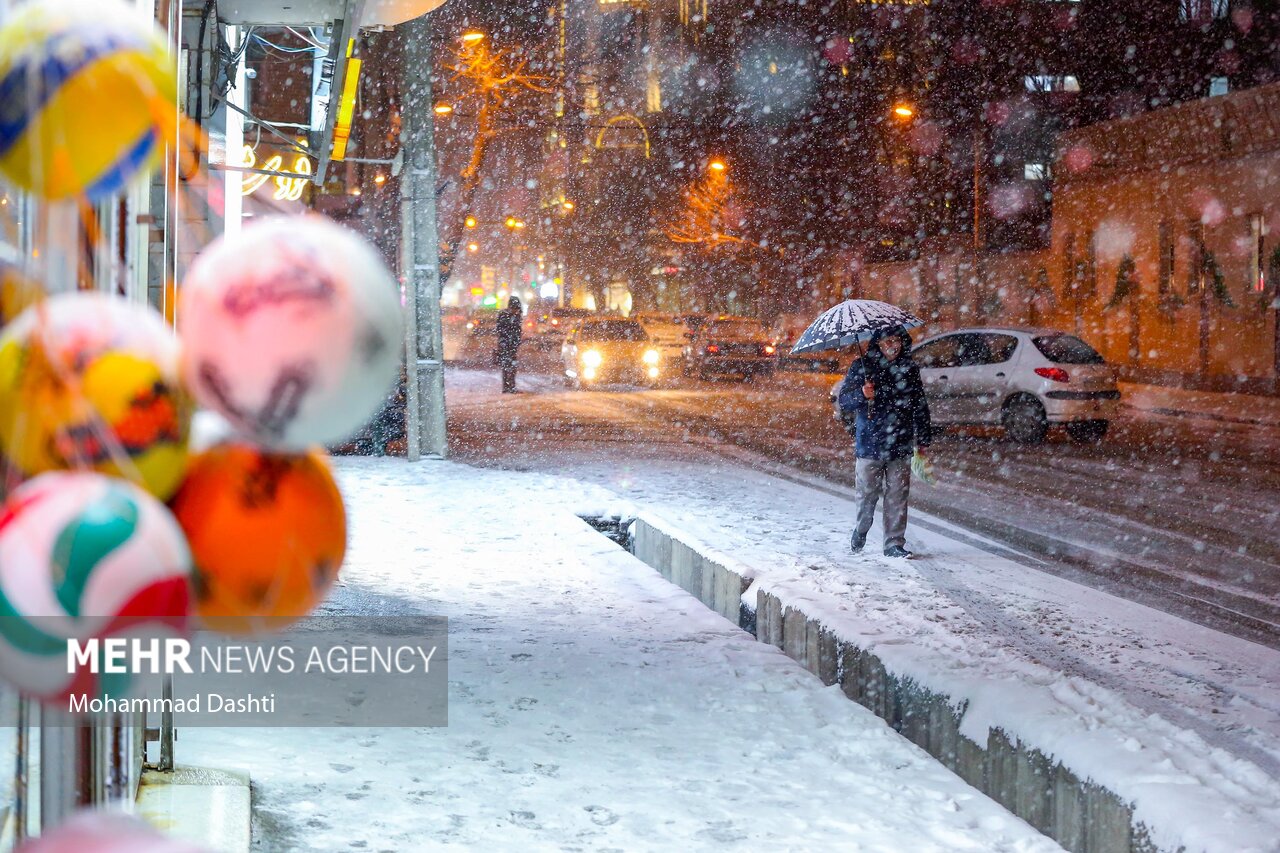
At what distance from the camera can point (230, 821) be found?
3857 mm

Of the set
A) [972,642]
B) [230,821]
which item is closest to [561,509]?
[972,642]

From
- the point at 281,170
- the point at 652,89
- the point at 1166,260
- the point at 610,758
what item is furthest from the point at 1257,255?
the point at 652,89

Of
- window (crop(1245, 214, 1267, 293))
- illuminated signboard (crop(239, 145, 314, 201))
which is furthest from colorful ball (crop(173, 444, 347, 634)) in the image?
window (crop(1245, 214, 1267, 293))

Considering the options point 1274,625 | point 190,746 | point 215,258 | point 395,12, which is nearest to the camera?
point 215,258

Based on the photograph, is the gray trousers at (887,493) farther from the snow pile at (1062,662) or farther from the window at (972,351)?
the window at (972,351)

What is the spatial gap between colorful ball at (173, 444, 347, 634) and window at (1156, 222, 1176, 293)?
114 ft

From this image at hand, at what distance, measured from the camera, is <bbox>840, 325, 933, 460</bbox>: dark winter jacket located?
30.5ft

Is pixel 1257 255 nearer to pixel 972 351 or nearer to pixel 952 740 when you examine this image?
pixel 972 351

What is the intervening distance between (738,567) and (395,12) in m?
3.78

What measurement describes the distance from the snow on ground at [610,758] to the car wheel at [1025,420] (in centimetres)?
1195

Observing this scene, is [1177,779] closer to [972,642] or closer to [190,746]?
[972,642]

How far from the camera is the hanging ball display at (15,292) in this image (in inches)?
33.2

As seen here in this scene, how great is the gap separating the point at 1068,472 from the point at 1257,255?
17.3 meters

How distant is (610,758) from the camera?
4871 millimetres
